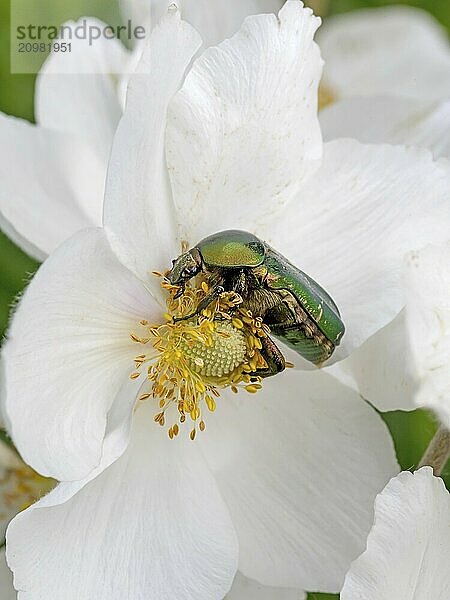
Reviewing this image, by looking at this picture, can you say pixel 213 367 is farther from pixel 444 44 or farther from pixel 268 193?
pixel 444 44

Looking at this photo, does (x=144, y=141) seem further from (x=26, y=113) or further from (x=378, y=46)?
(x=378, y=46)

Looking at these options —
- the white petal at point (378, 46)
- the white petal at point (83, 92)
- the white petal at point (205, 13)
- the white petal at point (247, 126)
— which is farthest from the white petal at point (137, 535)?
the white petal at point (378, 46)

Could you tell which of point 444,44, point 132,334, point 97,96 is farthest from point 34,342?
point 444,44

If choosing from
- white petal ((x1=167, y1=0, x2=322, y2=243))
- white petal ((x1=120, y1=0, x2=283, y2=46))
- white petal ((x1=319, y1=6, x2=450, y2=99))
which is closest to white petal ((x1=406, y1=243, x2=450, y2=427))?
white petal ((x1=167, y1=0, x2=322, y2=243))

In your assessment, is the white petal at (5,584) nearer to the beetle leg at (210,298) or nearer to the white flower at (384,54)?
the beetle leg at (210,298)

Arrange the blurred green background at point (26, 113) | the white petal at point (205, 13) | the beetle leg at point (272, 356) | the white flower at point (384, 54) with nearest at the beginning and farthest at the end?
1. the beetle leg at point (272, 356)
2. the blurred green background at point (26, 113)
3. the white petal at point (205, 13)
4. the white flower at point (384, 54)

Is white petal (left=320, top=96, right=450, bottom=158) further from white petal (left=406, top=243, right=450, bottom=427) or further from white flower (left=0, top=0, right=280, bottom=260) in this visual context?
white petal (left=406, top=243, right=450, bottom=427)
